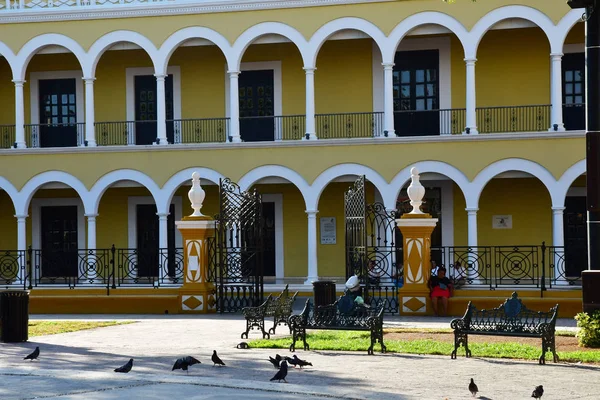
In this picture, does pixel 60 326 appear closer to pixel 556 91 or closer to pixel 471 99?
pixel 471 99

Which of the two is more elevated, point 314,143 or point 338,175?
point 314,143

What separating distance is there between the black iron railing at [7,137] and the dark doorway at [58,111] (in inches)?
29.4

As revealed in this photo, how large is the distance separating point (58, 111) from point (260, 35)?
21.5 feet

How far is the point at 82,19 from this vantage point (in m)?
26.9

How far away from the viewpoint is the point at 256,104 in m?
28.0

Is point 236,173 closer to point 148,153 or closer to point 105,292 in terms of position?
point 148,153

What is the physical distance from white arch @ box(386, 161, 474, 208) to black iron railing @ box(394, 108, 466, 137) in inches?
50.6

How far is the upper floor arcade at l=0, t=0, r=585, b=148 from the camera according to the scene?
25391 millimetres

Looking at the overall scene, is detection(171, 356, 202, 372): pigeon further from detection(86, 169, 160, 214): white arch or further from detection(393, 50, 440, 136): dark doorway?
detection(393, 50, 440, 136): dark doorway

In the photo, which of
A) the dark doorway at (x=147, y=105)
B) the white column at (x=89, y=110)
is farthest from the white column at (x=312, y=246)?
the white column at (x=89, y=110)

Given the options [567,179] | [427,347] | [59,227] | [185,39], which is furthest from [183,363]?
[59,227]

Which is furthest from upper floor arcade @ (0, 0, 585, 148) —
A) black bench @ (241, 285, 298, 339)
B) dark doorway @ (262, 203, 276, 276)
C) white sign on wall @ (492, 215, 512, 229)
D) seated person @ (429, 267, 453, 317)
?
black bench @ (241, 285, 298, 339)

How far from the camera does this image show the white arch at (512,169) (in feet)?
80.4

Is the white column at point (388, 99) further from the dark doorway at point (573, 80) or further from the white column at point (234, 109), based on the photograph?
the dark doorway at point (573, 80)
